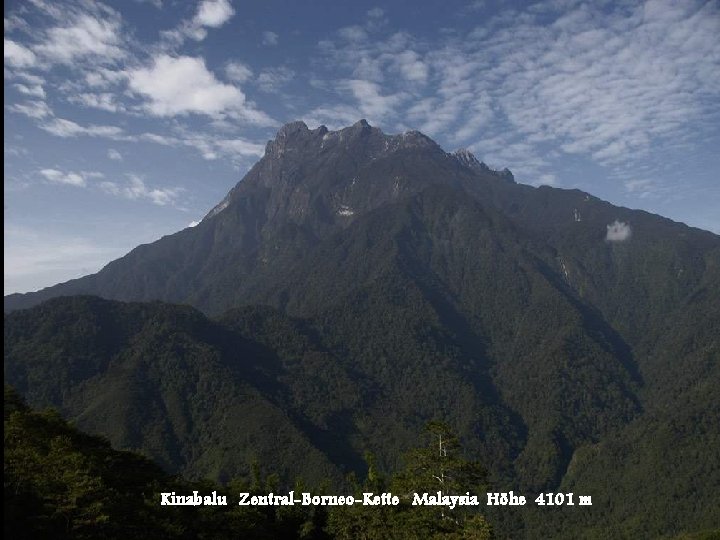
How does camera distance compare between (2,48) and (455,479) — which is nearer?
(2,48)

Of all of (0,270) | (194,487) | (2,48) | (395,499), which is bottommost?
(194,487)

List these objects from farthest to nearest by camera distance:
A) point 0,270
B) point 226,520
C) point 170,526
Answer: point 226,520
point 170,526
point 0,270

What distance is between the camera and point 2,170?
8430mm

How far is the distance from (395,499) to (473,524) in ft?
19.7

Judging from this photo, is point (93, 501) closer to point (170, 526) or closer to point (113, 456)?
point (170, 526)

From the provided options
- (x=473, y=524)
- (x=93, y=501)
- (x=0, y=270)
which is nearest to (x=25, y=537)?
(x=93, y=501)

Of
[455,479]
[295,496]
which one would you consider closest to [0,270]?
[455,479]

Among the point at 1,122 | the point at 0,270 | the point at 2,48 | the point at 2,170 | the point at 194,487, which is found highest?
the point at 2,48

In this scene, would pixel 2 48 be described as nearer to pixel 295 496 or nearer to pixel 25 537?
pixel 25 537

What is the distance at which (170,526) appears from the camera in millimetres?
32906

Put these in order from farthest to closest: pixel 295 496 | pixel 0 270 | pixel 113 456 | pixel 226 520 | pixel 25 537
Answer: pixel 295 496 < pixel 113 456 < pixel 226 520 < pixel 25 537 < pixel 0 270

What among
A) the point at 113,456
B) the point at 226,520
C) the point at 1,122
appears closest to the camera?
the point at 1,122

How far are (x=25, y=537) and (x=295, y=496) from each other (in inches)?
1413

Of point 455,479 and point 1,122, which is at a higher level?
point 1,122
